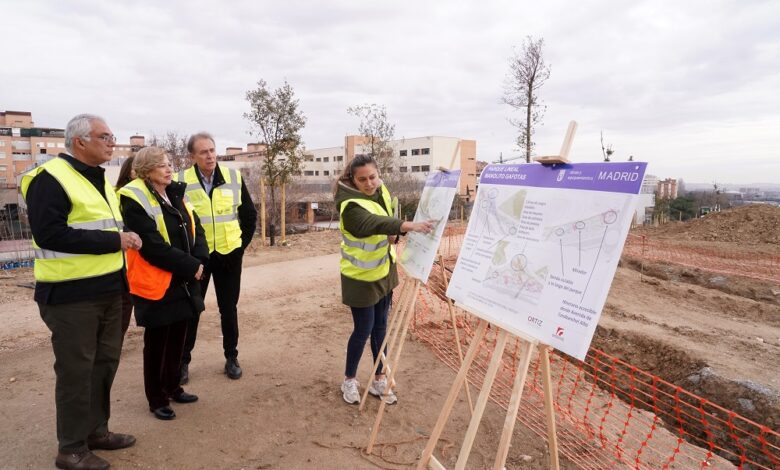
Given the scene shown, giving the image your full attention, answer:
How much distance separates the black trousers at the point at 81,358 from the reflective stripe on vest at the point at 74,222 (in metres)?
0.17


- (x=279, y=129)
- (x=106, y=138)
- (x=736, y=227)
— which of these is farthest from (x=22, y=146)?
(x=736, y=227)

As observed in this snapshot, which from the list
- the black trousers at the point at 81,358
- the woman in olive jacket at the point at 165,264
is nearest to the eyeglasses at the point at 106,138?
the woman in olive jacket at the point at 165,264

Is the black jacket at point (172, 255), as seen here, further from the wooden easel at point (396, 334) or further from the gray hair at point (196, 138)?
the wooden easel at point (396, 334)

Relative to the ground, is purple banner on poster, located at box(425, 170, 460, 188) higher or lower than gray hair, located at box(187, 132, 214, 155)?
lower

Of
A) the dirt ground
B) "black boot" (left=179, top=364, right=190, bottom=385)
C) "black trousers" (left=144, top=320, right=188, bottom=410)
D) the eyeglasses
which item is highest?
the eyeglasses

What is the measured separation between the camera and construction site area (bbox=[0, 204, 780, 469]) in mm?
3104

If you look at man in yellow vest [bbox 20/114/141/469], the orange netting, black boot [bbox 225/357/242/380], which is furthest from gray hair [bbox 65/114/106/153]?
the orange netting

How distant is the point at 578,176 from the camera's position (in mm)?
2193

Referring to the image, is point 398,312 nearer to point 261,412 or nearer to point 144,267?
point 261,412

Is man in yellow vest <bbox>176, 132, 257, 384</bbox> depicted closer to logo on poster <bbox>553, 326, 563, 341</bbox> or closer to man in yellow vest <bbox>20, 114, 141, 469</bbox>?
man in yellow vest <bbox>20, 114, 141, 469</bbox>

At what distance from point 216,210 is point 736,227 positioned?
2088 centimetres

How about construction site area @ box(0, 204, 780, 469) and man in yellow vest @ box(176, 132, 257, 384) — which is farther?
man in yellow vest @ box(176, 132, 257, 384)

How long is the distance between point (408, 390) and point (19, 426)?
114 inches

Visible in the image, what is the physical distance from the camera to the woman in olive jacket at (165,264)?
Answer: 2.91 meters
